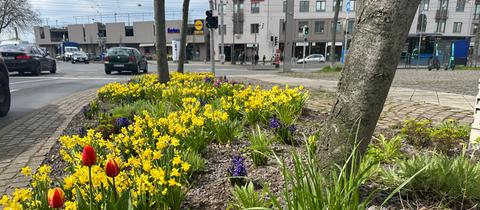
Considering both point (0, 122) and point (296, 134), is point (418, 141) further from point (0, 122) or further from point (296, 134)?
point (0, 122)

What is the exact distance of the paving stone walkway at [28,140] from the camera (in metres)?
3.13

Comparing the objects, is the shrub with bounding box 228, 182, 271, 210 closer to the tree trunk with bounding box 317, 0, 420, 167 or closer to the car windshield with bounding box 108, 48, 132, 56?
the tree trunk with bounding box 317, 0, 420, 167

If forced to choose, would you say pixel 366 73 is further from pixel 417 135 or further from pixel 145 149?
pixel 417 135

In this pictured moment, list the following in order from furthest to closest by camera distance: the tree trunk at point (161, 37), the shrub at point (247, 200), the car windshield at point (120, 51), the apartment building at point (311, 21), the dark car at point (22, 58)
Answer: the apartment building at point (311, 21)
the car windshield at point (120, 51)
the dark car at point (22, 58)
the tree trunk at point (161, 37)
the shrub at point (247, 200)

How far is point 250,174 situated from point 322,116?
8.96ft

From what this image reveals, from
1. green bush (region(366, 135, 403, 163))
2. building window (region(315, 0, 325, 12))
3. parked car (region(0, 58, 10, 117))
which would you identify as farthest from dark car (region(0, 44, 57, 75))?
building window (region(315, 0, 325, 12))

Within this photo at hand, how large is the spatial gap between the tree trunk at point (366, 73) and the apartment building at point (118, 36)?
59299mm

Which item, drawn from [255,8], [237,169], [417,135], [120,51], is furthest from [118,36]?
[237,169]

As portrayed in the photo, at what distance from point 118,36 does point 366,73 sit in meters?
78.2

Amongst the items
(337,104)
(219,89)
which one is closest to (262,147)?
(337,104)

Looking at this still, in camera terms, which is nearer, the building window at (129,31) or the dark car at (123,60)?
the dark car at (123,60)

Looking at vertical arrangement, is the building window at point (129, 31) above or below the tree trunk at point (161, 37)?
above

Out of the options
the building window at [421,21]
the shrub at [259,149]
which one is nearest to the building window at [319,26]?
the building window at [421,21]

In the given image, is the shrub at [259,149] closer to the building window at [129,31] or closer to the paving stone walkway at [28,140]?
the paving stone walkway at [28,140]
